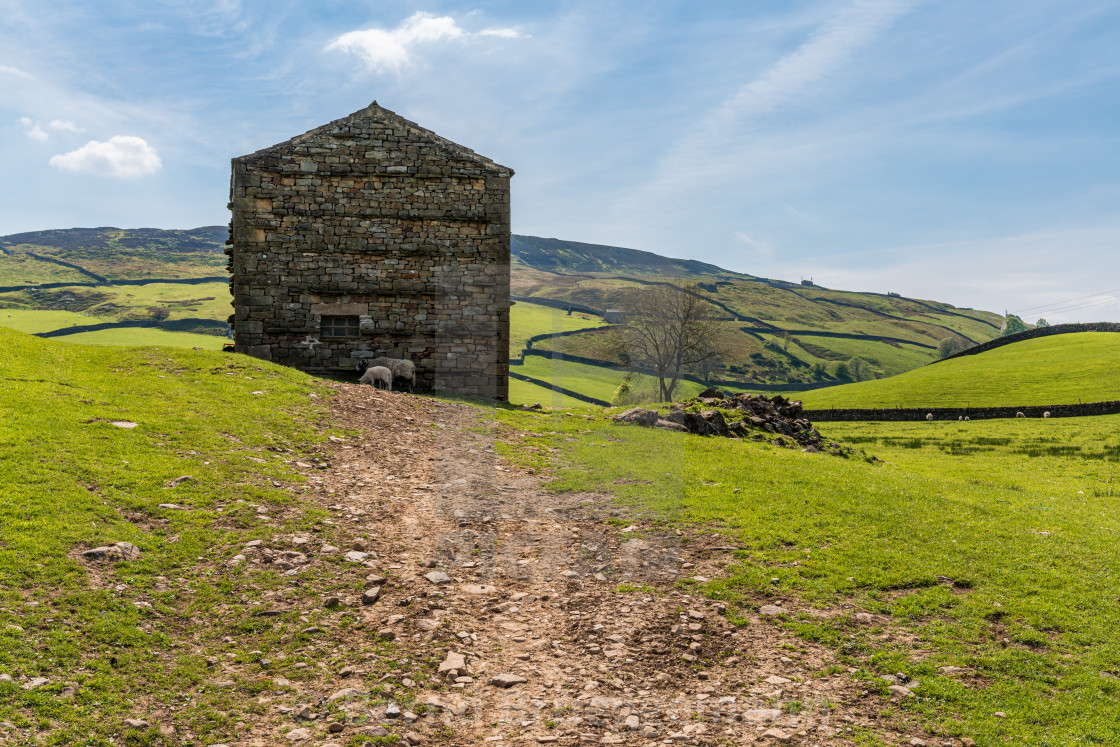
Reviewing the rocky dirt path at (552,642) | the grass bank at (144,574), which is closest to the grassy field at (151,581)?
the grass bank at (144,574)

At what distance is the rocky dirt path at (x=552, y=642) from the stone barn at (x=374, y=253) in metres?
14.9

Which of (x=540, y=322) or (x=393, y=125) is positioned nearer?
(x=393, y=125)

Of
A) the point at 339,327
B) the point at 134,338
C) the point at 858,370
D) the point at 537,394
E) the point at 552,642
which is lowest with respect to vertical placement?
the point at 537,394

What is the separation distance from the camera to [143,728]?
234 inches

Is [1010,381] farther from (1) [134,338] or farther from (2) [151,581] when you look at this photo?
(1) [134,338]

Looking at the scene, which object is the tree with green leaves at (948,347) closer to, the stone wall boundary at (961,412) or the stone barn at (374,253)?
the stone wall boundary at (961,412)

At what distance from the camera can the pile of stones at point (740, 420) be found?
24156 mm

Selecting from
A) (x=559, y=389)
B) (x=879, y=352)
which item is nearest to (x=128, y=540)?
(x=559, y=389)

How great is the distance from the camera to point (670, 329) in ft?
190

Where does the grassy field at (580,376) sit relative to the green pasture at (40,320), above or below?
below

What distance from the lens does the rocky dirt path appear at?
254 inches

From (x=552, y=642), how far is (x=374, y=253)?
22.9 meters

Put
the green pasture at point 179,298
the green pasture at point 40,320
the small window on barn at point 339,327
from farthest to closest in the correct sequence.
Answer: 1. the green pasture at point 179,298
2. the green pasture at point 40,320
3. the small window on barn at point 339,327

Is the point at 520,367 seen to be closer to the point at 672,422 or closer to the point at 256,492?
the point at 672,422
